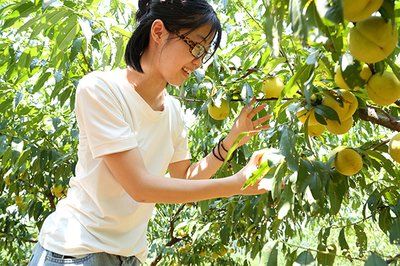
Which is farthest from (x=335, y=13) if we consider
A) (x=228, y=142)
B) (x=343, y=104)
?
(x=228, y=142)

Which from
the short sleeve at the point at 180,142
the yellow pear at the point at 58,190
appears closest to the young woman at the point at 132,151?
the short sleeve at the point at 180,142

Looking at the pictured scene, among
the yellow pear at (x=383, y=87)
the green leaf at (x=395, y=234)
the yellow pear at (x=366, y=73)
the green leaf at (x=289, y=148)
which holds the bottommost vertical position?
the green leaf at (x=395, y=234)

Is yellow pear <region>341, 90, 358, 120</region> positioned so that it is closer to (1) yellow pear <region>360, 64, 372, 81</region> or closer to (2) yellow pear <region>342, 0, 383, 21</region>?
(1) yellow pear <region>360, 64, 372, 81</region>

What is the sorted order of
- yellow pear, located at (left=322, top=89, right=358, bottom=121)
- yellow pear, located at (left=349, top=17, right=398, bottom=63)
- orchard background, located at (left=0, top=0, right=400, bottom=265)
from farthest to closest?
yellow pear, located at (left=322, top=89, right=358, bottom=121)
orchard background, located at (left=0, top=0, right=400, bottom=265)
yellow pear, located at (left=349, top=17, right=398, bottom=63)

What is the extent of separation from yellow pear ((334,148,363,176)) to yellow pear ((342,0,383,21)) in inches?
27.3

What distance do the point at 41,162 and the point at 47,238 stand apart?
1.55m

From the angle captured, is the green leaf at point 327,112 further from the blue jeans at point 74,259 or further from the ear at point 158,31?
the blue jeans at point 74,259

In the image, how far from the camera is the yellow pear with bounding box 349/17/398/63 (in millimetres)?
984

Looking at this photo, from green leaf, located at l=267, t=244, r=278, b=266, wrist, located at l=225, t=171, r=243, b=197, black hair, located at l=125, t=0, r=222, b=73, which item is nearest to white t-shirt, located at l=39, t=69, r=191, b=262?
black hair, located at l=125, t=0, r=222, b=73

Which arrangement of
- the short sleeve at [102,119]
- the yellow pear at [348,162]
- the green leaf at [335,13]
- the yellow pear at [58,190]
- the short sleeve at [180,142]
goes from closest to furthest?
the green leaf at [335,13] < the yellow pear at [348,162] < the short sleeve at [102,119] < the short sleeve at [180,142] < the yellow pear at [58,190]

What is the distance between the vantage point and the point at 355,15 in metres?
0.89

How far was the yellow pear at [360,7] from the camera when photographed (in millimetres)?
862

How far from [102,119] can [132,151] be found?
15 centimetres

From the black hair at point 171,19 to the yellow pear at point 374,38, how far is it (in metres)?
0.82
